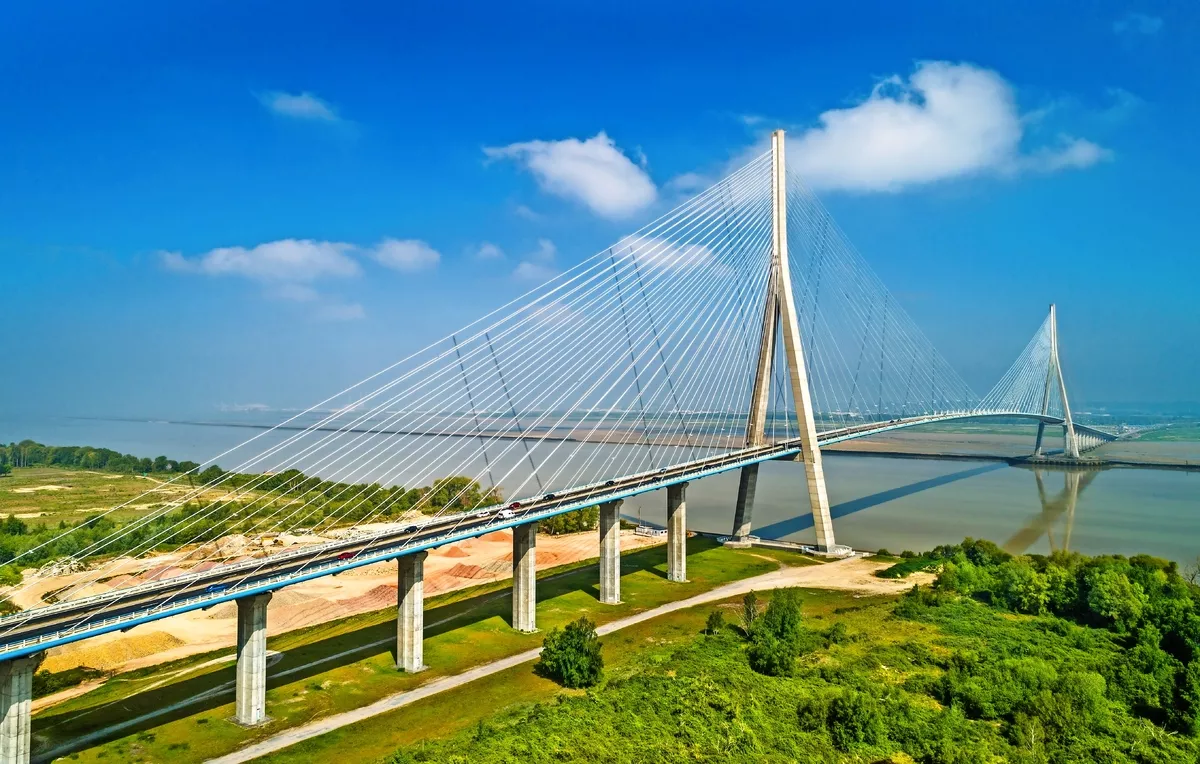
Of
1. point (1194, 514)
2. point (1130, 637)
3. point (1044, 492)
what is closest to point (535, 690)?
point (1130, 637)

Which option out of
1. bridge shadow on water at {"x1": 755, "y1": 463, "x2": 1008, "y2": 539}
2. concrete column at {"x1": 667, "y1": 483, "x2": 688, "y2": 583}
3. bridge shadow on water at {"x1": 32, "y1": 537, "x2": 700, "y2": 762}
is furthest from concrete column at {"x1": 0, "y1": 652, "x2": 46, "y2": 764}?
bridge shadow on water at {"x1": 755, "y1": 463, "x2": 1008, "y2": 539}

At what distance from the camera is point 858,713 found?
51.6 ft

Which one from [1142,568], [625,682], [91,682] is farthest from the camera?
[1142,568]

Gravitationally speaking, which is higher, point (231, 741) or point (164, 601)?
point (164, 601)

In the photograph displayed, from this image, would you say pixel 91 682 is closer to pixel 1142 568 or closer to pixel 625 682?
pixel 625 682

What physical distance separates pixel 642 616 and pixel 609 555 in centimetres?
273

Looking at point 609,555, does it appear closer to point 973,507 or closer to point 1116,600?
point 1116,600

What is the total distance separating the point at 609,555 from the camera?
2828cm

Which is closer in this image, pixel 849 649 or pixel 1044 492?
pixel 849 649

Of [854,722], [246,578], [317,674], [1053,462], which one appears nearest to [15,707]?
[246,578]

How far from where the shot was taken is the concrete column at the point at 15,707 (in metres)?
14.1

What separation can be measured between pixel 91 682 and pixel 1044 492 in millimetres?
64398

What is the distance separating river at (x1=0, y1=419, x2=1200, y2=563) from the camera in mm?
41219

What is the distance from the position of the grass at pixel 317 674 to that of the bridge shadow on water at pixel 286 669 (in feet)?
0.11
